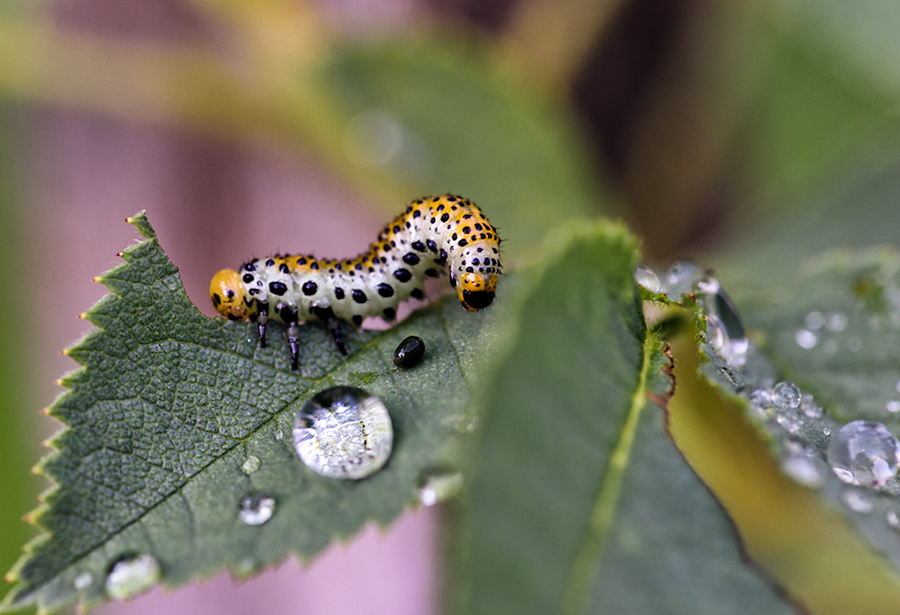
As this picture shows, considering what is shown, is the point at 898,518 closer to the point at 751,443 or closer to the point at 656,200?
the point at 751,443

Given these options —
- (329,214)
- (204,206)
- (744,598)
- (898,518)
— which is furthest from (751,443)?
(204,206)

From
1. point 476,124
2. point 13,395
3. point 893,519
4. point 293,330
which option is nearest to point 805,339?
point 893,519

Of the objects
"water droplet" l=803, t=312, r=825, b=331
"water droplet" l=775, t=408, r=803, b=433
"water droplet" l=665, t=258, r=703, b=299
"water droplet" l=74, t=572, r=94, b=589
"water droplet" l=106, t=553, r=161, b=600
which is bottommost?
"water droplet" l=74, t=572, r=94, b=589

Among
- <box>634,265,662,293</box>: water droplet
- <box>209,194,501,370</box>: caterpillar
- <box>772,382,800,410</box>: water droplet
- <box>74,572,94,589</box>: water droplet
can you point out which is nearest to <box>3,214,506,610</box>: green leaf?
<box>74,572,94,589</box>: water droplet

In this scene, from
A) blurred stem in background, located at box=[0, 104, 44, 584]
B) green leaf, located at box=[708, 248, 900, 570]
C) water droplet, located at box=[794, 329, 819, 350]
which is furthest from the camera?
blurred stem in background, located at box=[0, 104, 44, 584]

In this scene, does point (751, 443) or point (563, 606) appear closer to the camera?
point (563, 606)

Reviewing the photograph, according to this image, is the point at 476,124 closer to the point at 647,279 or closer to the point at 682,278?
the point at 682,278

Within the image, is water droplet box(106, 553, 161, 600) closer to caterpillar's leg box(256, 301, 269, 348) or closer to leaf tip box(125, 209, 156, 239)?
caterpillar's leg box(256, 301, 269, 348)
